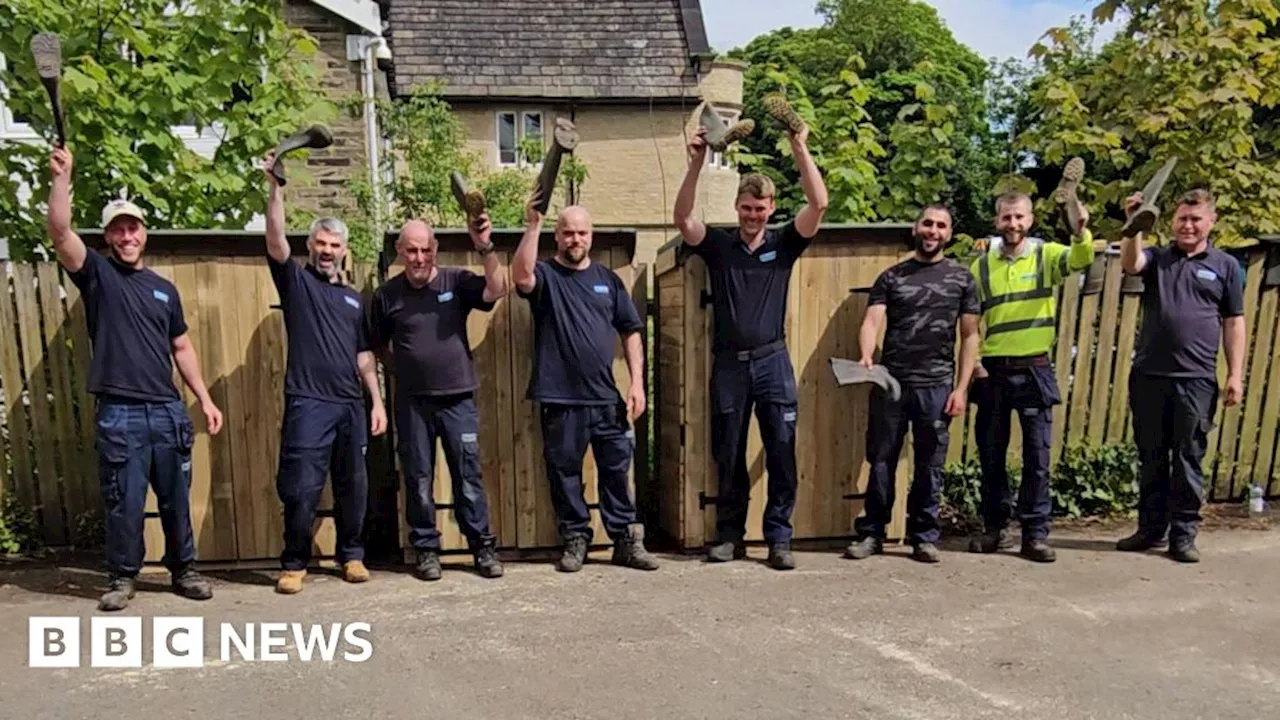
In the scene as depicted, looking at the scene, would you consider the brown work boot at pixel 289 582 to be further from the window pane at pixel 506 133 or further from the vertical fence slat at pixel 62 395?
the window pane at pixel 506 133

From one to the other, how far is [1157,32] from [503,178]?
9236 mm

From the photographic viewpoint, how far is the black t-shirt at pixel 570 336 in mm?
4656

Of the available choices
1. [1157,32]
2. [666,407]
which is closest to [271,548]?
[666,407]

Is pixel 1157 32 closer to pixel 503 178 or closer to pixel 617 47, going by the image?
pixel 503 178

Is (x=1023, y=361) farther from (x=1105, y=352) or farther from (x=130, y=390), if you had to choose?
(x=130, y=390)

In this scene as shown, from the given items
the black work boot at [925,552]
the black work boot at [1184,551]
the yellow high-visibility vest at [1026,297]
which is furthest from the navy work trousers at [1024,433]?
the black work boot at [1184,551]

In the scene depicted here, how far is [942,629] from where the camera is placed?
399 centimetres

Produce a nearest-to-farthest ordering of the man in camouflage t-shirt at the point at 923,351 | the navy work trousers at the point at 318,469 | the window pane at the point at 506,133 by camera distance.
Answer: the navy work trousers at the point at 318,469, the man in camouflage t-shirt at the point at 923,351, the window pane at the point at 506,133

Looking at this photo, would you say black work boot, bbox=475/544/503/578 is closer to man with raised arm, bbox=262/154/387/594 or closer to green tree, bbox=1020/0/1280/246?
man with raised arm, bbox=262/154/387/594

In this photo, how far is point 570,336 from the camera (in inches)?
183

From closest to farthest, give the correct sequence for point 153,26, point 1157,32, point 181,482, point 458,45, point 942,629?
point 942,629 → point 181,482 → point 153,26 → point 1157,32 → point 458,45

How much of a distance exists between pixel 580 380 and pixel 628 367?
14.4 inches

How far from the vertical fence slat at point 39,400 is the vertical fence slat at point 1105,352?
617 centimetres

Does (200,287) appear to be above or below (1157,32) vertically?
below
